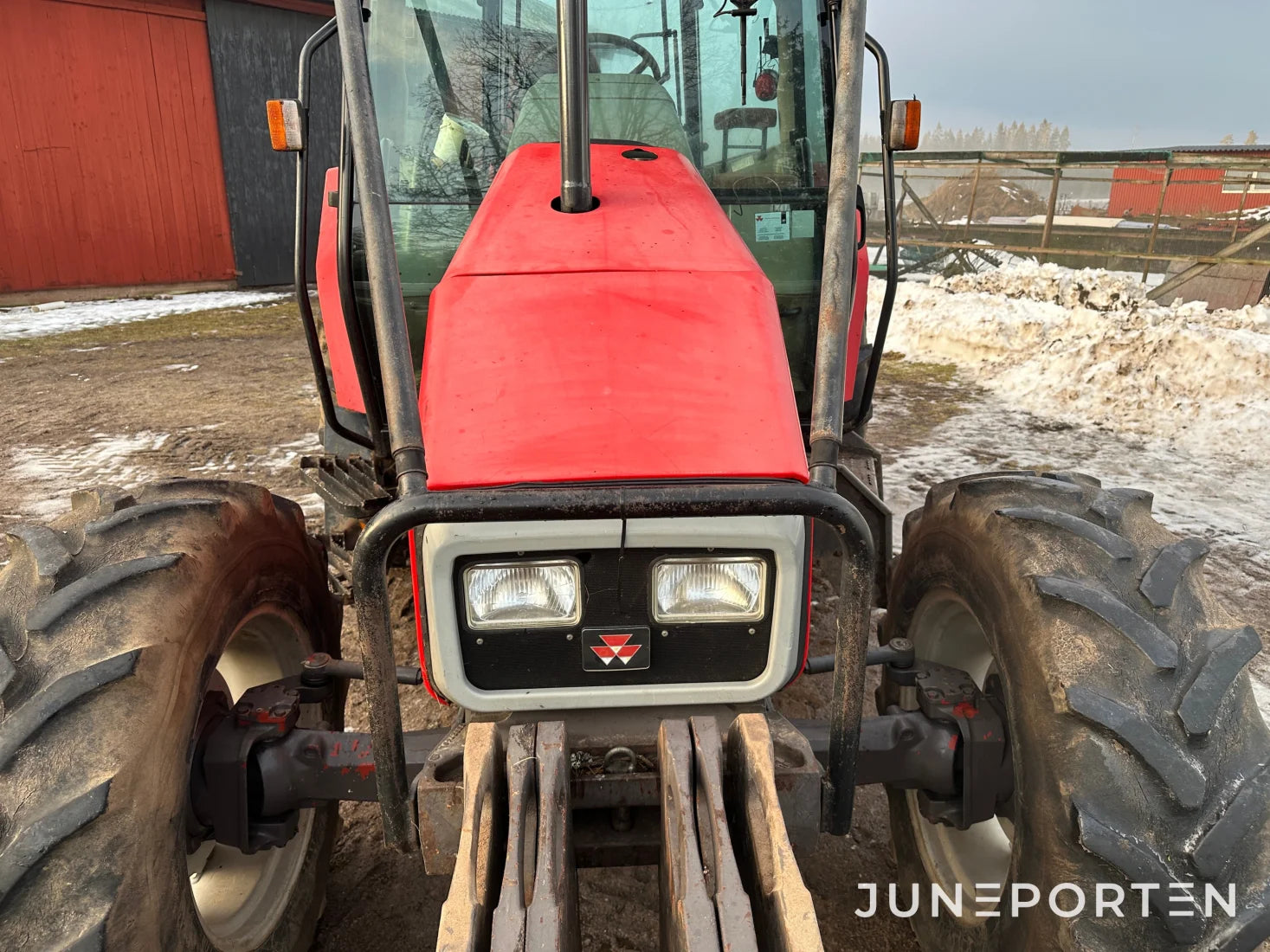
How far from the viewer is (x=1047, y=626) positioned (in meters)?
1.68

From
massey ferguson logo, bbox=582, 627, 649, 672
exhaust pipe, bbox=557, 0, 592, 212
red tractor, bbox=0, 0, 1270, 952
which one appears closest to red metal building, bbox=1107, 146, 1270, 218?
red tractor, bbox=0, 0, 1270, 952

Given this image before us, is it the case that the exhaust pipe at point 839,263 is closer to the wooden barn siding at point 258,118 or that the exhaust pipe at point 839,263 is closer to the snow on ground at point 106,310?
the snow on ground at point 106,310

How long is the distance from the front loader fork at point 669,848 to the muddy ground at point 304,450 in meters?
0.66

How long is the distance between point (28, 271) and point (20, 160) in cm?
145

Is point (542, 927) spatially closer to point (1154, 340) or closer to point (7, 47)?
point (1154, 340)

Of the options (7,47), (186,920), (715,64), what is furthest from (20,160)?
(186,920)

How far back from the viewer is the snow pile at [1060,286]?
8648 mm

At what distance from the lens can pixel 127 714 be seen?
151 cm

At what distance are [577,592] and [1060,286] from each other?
9.23 metres

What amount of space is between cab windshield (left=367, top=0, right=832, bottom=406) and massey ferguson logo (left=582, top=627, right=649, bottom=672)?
1244 mm

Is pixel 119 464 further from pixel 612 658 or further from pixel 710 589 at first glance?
pixel 710 589

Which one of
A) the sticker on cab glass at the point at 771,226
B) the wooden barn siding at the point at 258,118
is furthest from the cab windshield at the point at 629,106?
the wooden barn siding at the point at 258,118

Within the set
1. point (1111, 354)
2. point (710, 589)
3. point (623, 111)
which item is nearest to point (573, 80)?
point (710, 589)

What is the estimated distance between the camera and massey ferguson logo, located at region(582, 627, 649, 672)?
62.0 inches
